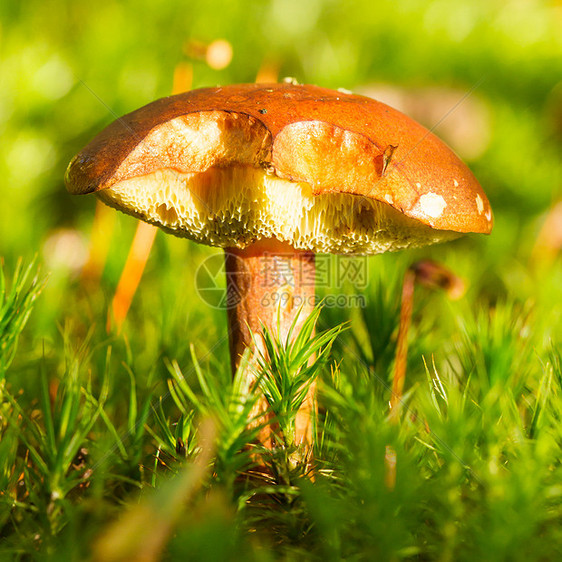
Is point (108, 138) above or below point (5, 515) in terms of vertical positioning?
above

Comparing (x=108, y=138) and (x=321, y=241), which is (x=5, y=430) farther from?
(x=321, y=241)

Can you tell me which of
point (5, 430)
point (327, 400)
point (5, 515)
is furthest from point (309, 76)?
point (5, 515)

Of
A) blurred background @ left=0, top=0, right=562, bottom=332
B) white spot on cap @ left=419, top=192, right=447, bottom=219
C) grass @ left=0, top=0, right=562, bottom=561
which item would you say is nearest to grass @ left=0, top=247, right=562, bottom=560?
grass @ left=0, top=0, right=562, bottom=561

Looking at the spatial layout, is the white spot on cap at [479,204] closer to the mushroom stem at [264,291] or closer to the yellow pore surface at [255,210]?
the yellow pore surface at [255,210]

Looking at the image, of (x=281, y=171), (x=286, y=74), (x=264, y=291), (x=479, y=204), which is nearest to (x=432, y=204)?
(x=479, y=204)

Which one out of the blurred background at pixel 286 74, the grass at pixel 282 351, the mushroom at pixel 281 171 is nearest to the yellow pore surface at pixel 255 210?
the mushroom at pixel 281 171

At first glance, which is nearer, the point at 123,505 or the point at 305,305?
the point at 123,505

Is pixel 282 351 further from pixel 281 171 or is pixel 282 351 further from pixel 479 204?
pixel 479 204
